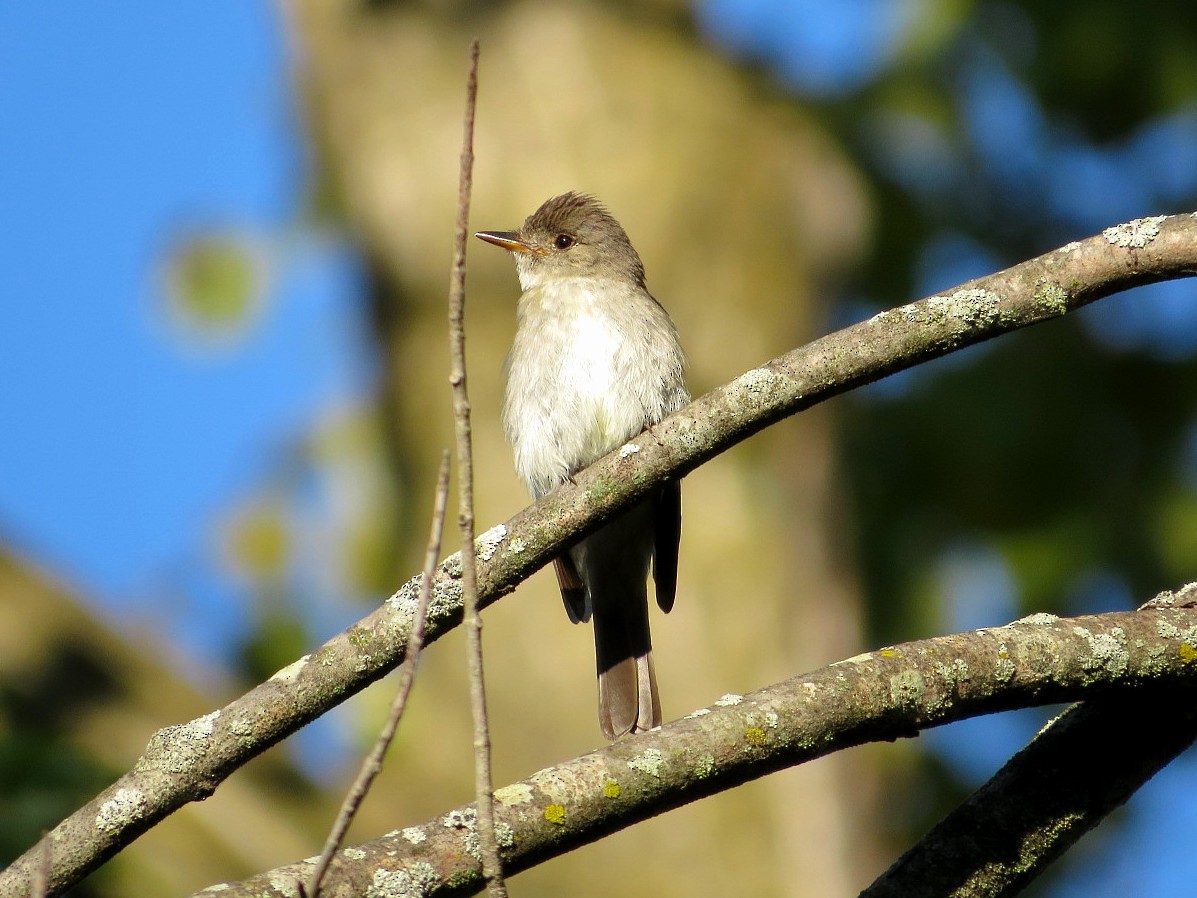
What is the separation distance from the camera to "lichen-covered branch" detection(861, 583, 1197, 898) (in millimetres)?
2688

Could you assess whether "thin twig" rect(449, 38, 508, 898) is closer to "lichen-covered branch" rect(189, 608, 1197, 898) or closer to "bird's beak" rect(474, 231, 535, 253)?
"lichen-covered branch" rect(189, 608, 1197, 898)

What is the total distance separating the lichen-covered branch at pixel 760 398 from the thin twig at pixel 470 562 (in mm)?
331

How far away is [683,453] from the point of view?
9.04ft

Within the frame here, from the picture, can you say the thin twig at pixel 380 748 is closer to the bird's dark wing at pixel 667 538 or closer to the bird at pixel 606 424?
the bird at pixel 606 424

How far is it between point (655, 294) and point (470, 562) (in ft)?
15.0

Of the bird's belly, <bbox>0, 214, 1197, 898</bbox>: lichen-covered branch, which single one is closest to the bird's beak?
the bird's belly

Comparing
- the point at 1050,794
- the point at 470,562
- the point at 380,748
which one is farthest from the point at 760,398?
the point at 380,748

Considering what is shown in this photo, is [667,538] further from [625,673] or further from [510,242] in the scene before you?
[510,242]

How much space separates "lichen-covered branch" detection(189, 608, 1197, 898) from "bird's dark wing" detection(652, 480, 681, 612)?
212cm

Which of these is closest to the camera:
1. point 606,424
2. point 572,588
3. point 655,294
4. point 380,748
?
point 380,748

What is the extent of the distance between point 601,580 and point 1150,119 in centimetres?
425

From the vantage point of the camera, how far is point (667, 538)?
4.86 m

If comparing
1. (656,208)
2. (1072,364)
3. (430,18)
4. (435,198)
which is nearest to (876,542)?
(1072,364)

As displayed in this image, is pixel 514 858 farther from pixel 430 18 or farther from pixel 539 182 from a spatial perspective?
pixel 430 18
